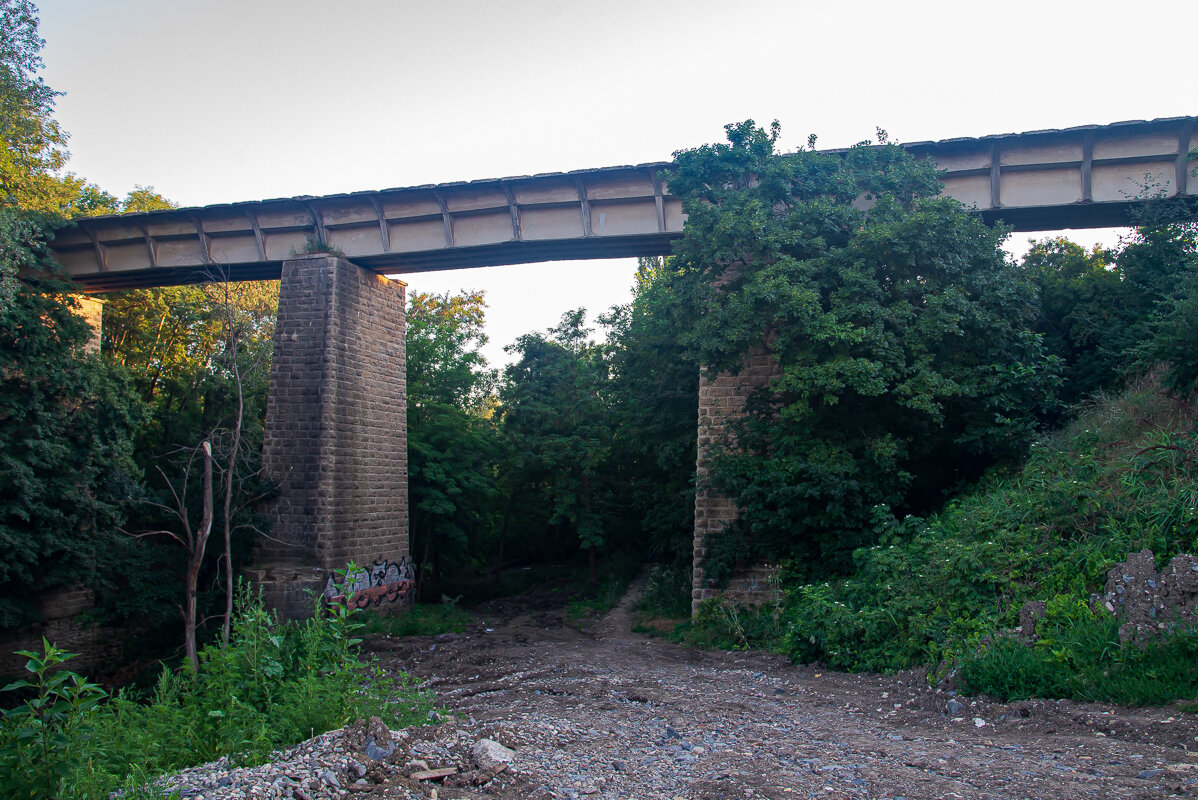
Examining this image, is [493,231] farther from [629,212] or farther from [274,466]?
[274,466]

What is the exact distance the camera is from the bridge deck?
13.4m

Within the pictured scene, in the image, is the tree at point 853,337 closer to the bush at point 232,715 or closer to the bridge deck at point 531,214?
the bridge deck at point 531,214

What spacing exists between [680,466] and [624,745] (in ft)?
42.7

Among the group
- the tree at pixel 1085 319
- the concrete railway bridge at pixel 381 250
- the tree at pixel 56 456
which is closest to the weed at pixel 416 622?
the concrete railway bridge at pixel 381 250

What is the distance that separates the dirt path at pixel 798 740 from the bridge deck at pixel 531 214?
9705mm

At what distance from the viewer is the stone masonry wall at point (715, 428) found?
13.7 metres

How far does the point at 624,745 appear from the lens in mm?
5934

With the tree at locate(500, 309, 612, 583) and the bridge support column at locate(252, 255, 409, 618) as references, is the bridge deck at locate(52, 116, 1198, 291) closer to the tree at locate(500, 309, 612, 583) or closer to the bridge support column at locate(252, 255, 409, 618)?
the bridge support column at locate(252, 255, 409, 618)

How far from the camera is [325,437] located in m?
15.5

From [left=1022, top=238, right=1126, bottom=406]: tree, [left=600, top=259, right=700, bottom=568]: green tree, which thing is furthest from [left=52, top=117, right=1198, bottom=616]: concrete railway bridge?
[left=600, top=259, right=700, bottom=568]: green tree

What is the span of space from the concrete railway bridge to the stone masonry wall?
0.04 m

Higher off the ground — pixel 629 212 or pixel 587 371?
pixel 629 212

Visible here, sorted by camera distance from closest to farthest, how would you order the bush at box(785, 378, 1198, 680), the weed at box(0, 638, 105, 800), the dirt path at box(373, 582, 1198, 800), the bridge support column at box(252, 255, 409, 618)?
the weed at box(0, 638, 105, 800), the dirt path at box(373, 582, 1198, 800), the bush at box(785, 378, 1198, 680), the bridge support column at box(252, 255, 409, 618)

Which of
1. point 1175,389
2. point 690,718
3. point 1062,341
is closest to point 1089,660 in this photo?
point 690,718
